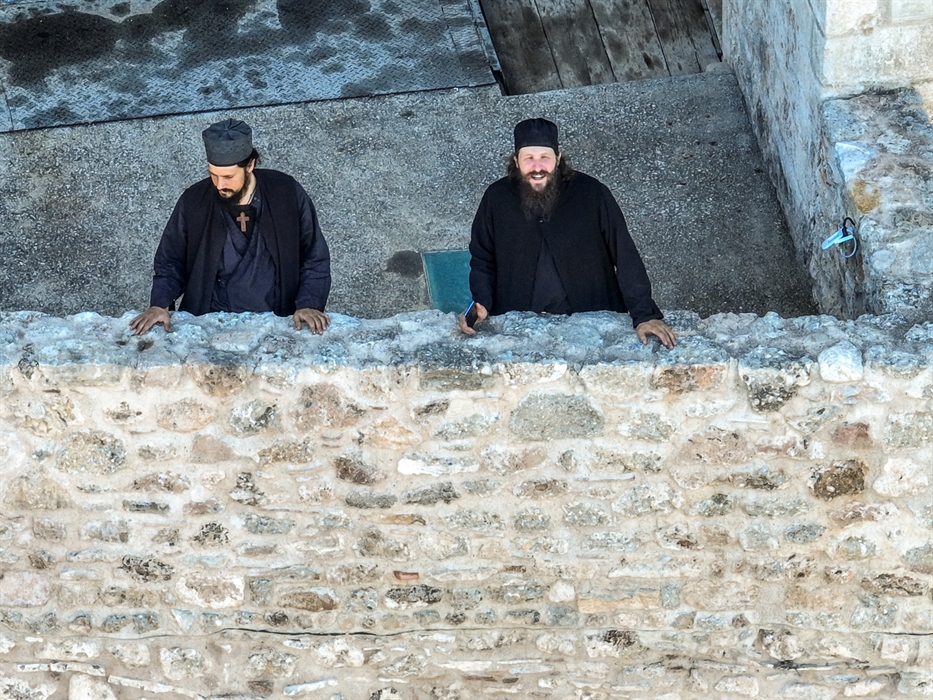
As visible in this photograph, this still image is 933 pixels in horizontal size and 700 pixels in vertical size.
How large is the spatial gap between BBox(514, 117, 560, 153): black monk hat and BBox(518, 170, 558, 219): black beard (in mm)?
126

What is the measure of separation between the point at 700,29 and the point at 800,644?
4212 mm

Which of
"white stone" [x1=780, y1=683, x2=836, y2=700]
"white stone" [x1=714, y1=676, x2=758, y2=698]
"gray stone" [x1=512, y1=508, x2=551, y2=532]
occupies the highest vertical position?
Result: "gray stone" [x1=512, y1=508, x2=551, y2=532]

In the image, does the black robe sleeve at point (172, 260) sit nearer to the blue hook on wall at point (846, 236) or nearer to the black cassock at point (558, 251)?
the black cassock at point (558, 251)

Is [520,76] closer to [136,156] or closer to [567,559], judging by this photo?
[136,156]

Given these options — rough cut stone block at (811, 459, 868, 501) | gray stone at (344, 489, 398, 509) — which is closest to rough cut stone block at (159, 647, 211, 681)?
gray stone at (344, 489, 398, 509)

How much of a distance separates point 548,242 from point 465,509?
108cm

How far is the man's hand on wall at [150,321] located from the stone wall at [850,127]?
2.58 m

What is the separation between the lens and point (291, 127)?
7.17 m

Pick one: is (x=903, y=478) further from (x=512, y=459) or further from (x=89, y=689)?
(x=89, y=689)

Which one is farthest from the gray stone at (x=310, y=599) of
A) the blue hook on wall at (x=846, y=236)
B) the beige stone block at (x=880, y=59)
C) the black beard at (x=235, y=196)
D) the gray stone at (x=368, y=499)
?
the beige stone block at (x=880, y=59)

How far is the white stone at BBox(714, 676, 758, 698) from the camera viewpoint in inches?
199

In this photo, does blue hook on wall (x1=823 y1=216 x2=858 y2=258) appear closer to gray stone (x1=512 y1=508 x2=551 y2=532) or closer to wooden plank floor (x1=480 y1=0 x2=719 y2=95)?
gray stone (x1=512 y1=508 x2=551 y2=532)

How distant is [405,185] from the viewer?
6859mm

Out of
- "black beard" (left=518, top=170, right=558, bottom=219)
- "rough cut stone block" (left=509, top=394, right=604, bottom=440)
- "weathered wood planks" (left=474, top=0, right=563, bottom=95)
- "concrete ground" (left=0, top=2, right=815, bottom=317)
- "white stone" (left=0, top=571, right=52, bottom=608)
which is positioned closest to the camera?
"rough cut stone block" (left=509, top=394, right=604, bottom=440)
